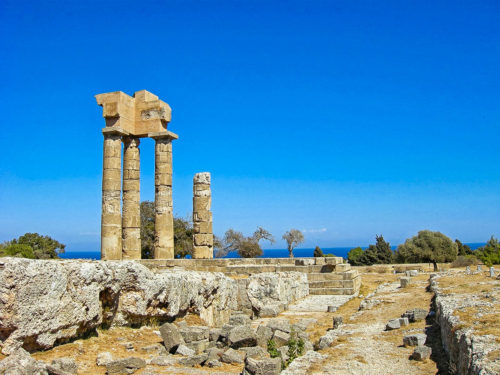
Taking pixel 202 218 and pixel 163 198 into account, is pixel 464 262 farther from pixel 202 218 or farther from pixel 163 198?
pixel 163 198

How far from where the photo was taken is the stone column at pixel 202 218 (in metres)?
20.9

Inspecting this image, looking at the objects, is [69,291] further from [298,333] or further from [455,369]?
[455,369]

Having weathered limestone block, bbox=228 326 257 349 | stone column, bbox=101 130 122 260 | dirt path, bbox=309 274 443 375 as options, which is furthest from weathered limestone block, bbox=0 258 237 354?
stone column, bbox=101 130 122 260

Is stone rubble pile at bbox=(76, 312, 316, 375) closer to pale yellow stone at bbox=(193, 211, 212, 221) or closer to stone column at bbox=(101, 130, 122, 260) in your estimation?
stone column at bbox=(101, 130, 122, 260)

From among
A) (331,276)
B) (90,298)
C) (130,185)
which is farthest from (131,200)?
(90,298)

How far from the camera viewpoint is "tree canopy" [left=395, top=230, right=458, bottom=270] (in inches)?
1299

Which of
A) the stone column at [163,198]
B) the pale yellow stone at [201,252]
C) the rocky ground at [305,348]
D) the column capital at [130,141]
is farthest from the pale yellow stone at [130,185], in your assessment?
the rocky ground at [305,348]

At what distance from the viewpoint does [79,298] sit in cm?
693

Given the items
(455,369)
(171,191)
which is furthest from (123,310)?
(171,191)

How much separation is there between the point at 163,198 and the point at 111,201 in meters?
Answer: 2.21

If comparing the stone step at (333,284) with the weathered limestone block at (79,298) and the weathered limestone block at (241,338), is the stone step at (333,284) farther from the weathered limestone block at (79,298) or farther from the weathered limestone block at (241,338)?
the weathered limestone block at (241,338)

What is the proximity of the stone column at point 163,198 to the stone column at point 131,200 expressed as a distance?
816mm

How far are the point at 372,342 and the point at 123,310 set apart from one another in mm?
4139

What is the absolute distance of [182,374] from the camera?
6.16 meters
